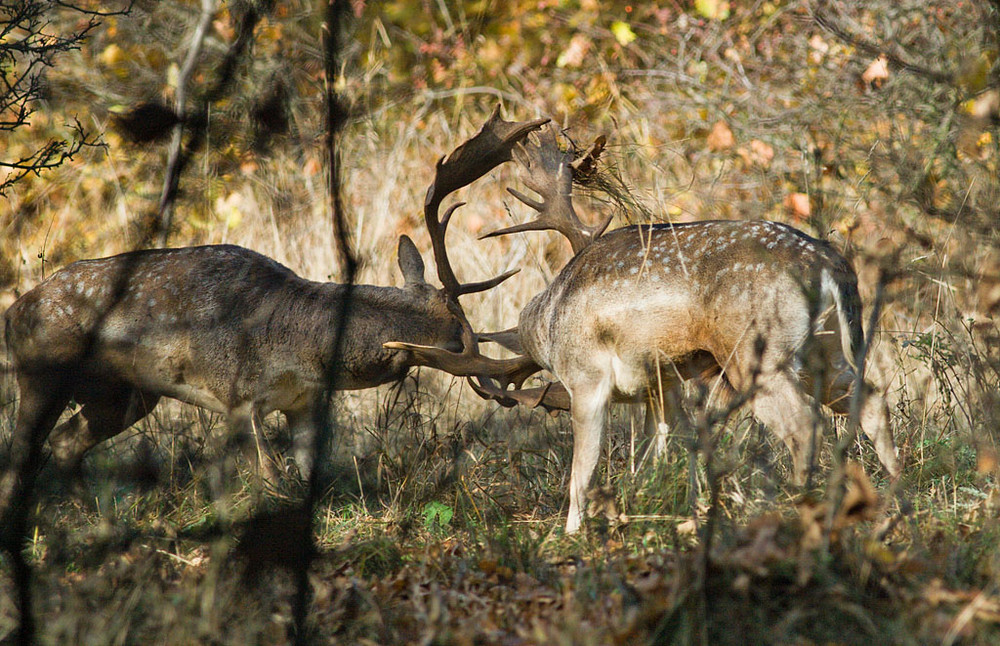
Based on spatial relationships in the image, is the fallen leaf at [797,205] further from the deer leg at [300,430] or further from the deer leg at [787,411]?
the deer leg at [300,430]

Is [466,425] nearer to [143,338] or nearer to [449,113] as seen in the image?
[143,338]

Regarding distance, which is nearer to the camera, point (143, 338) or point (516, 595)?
point (516, 595)

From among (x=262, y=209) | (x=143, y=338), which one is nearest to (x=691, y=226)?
(x=143, y=338)

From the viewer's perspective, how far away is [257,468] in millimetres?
5090

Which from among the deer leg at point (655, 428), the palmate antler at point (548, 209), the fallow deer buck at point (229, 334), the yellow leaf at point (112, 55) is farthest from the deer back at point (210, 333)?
the yellow leaf at point (112, 55)

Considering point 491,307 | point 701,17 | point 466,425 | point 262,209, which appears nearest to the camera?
point 466,425

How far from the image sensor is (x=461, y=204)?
5.22m

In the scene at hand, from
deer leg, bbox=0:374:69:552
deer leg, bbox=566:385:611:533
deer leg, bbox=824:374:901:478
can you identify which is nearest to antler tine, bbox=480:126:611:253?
deer leg, bbox=566:385:611:533

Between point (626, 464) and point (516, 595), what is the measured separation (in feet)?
5.70

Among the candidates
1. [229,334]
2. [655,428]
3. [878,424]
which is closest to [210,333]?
[229,334]

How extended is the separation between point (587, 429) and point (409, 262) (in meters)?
1.69

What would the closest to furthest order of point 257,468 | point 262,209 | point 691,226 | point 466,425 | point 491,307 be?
point 691,226 < point 257,468 < point 466,425 < point 491,307 < point 262,209

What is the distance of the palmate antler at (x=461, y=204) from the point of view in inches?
208

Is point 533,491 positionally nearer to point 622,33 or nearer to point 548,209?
point 548,209
